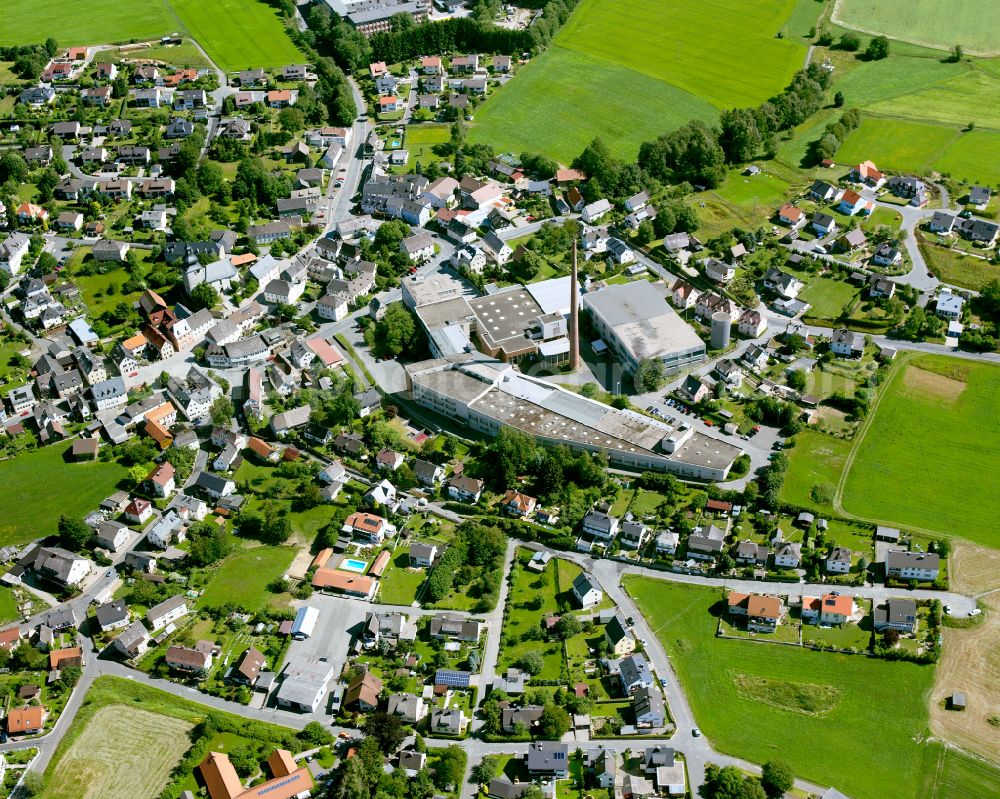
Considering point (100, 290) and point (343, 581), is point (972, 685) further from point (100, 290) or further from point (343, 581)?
point (100, 290)

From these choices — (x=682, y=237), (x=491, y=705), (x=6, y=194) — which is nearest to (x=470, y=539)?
(x=491, y=705)

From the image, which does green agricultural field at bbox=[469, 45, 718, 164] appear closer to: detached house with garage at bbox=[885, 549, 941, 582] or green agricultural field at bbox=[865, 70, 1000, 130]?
green agricultural field at bbox=[865, 70, 1000, 130]

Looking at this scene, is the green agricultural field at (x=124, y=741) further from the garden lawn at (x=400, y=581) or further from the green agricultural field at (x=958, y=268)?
the green agricultural field at (x=958, y=268)

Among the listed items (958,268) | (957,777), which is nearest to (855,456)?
(957,777)

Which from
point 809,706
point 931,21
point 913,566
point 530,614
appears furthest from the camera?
point 931,21

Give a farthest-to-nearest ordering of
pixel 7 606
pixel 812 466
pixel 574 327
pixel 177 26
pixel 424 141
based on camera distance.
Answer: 1. pixel 177 26
2. pixel 424 141
3. pixel 574 327
4. pixel 812 466
5. pixel 7 606

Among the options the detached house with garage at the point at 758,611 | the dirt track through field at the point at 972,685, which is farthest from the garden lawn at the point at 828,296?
the detached house with garage at the point at 758,611
